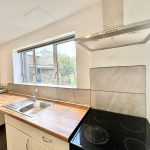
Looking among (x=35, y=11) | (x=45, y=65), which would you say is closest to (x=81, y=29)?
(x=35, y=11)

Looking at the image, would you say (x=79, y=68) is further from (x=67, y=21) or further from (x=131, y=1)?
(x=131, y=1)

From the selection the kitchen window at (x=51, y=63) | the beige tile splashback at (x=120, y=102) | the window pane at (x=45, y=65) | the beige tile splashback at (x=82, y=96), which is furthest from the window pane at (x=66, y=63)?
the beige tile splashback at (x=120, y=102)

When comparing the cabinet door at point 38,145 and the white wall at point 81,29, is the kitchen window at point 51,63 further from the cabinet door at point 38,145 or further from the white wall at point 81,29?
the cabinet door at point 38,145

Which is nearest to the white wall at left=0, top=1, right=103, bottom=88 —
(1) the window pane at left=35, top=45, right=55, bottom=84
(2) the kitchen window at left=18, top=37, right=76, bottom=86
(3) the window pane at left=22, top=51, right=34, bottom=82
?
(2) the kitchen window at left=18, top=37, right=76, bottom=86

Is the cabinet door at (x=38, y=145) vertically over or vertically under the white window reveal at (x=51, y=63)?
under

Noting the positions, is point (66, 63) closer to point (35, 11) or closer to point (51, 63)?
point (51, 63)

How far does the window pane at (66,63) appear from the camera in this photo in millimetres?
1714

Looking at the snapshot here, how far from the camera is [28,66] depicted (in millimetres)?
2473

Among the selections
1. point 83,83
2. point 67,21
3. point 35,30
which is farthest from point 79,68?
point 35,30

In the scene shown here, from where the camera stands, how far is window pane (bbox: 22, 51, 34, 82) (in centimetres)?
238

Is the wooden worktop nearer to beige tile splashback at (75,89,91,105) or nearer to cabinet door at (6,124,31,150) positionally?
beige tile splashback at (75,89,91,105)

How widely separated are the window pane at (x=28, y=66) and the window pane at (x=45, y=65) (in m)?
0.21

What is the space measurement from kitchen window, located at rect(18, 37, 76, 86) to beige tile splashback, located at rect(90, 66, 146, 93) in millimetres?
517

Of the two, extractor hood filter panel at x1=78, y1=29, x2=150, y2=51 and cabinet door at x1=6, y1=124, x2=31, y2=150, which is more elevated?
extractor hood filter panel at x1=78, y1=29, x2=150, y2=51
